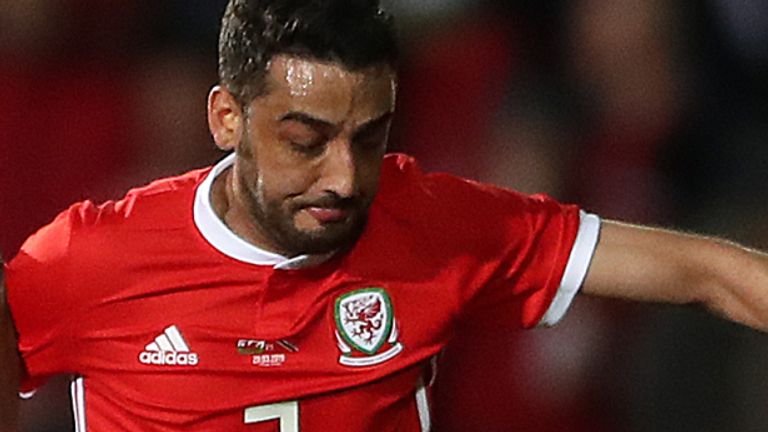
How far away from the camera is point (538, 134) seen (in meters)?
2.52

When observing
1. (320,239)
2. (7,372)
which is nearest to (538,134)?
(320,239)

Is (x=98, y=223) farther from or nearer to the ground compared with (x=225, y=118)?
nearer to the ground

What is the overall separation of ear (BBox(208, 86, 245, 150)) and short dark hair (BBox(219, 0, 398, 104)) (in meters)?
0.02

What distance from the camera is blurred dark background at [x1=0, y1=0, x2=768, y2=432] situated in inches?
94.9

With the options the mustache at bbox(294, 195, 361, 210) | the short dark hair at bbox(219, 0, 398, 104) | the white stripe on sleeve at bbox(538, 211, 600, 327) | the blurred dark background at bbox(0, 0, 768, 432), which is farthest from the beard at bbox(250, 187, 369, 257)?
the blurred dark background at bbox(0, 0, 768, 432)

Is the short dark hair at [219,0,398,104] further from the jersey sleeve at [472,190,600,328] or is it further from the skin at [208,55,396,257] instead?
the jersey sleeve at [472,190,600,328]

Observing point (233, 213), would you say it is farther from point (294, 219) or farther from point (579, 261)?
point (579, 261)

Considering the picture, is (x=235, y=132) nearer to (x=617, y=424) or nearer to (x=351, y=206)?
(x=351, y=206)

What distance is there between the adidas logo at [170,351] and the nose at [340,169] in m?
0.25

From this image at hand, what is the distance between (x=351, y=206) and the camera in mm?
1534

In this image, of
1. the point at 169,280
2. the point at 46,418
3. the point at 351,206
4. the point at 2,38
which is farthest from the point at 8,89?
the point at 351,206

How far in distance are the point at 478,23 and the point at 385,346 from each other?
1.07 m

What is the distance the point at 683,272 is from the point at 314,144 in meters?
0.44

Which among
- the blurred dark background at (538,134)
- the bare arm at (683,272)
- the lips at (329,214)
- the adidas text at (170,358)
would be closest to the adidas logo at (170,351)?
the adidas text at (170,358)
